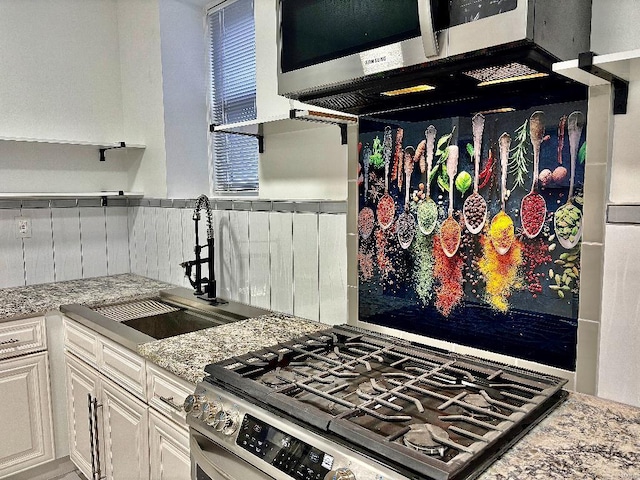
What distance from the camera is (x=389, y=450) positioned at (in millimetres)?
925

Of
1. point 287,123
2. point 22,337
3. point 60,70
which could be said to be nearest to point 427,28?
point 287,123

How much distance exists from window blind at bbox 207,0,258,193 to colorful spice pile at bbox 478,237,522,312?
4.79 feet

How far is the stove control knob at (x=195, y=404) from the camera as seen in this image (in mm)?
1332

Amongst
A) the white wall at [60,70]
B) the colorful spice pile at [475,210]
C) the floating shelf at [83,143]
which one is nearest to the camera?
the colorful spice pile at [475,210]

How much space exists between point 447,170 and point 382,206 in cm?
28

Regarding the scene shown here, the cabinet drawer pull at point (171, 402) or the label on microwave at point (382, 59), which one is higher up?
the label on microwave at point (382, 59)

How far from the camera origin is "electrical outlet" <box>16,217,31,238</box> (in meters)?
2.75

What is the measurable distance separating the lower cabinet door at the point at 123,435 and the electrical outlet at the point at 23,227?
49.1 inches

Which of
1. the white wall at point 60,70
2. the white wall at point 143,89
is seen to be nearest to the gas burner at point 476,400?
the white wall at point 143,89

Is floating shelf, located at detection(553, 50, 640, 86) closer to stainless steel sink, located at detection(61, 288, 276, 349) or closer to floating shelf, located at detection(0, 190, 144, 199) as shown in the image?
stainless steel sink, located at detection(61, 288, 276, 349)

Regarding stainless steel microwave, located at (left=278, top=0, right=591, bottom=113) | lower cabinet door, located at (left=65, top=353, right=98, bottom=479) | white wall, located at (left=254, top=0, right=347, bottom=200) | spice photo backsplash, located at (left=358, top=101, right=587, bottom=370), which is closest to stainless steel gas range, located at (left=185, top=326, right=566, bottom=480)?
spice photo backsplash, located at (left=358, top=101, right=587, bottom=370)

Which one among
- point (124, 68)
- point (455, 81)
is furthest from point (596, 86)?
point (124, 68)

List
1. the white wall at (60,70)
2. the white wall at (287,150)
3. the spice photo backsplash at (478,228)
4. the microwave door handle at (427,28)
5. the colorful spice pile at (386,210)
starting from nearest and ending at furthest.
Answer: the microwave door handle at (427,28) → the spice photo backsplash at (478,228) → the colorful spice pile at (386,210) → the white wall at (287,150) → the white wall at (60,70)

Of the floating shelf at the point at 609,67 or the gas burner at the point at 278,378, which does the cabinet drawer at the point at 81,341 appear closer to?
the gas burner at the point at 278,378
